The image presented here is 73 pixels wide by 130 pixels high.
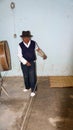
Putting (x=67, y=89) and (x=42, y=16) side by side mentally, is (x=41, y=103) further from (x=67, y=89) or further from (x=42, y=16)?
(x=42, y=16)

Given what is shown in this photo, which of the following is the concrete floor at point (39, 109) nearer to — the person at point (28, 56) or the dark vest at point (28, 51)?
the person at point (28, 56)

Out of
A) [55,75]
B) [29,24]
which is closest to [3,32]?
[29,24]

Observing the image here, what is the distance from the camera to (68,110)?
3.45 metres

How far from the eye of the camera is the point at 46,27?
16.2ft

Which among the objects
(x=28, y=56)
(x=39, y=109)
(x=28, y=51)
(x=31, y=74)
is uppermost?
(x=28, y=51)

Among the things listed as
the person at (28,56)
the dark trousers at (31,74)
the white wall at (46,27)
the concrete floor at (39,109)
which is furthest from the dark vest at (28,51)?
the white wall at (46,27)

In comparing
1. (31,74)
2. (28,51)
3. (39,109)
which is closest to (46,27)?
(28,51)

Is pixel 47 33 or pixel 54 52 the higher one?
pixel 47 33

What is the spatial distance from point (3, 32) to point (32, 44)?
137cm

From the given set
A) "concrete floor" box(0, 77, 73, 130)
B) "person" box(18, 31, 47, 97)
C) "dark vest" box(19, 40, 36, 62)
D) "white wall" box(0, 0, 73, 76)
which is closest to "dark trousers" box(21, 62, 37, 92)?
"person" box(18, 31, 47, 97)

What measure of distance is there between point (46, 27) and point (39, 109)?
7.37ft

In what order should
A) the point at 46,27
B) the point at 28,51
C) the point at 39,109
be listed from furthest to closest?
the point at 46,27
the point at 28,51
the point at 39,109

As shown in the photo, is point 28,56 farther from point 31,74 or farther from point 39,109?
point 39,109

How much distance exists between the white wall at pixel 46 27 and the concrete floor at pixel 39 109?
762 mm
